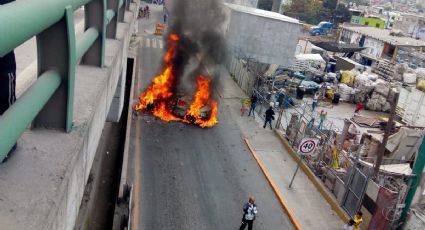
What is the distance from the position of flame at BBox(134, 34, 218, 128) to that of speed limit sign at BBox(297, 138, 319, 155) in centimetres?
593

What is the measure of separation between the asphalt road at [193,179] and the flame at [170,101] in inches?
19.9

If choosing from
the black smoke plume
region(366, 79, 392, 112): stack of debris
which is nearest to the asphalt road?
the black smoke plume

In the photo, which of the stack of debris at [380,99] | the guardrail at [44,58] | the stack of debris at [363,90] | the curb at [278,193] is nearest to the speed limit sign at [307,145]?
the curb at [278,193]

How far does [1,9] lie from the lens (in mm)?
1611

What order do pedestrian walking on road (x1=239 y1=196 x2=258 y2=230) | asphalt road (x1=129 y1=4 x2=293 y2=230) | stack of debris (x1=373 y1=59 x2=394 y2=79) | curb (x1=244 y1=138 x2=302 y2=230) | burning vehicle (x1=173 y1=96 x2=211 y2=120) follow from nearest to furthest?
1. pedestrian walking on road (x1=239 y1=196 x2=258 y2=230)
2. asphalt road (x1=129 y1=4 x2=293 y2=230)
3. curb (x1=244 y1=138 x2=302 y2=230)
4. burning vehicle (x1=173 y1=96 x2=211 y2=120)
5. stack of debris (x1=373 y1=59 x2=394 y2=79)

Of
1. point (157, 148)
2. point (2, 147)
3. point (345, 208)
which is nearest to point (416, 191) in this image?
point (345, 208)

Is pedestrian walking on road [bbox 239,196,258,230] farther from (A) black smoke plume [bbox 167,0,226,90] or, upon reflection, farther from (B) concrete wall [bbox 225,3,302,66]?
(B) concrete wall [bbox 225,3,302,66]

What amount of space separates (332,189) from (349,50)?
98.1ft

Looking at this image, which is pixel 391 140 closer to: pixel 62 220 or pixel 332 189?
pixel 332 189

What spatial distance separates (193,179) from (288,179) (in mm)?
3369

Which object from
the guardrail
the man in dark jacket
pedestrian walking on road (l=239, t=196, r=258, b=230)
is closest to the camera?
the guardrail

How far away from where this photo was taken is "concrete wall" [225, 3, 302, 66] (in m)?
24.2

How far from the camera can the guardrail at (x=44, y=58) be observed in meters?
1.74

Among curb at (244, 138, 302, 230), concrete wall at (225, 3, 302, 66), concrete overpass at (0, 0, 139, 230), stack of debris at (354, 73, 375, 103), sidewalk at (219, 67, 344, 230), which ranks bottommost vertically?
sidewalk at (219, 67, 344, 230)
